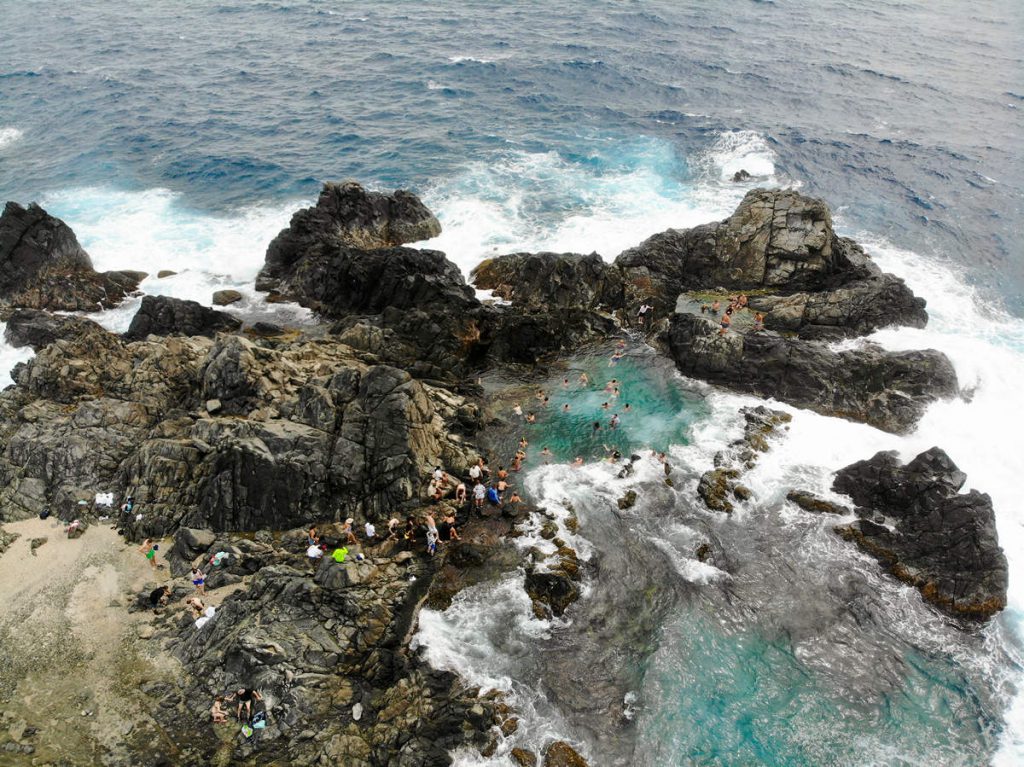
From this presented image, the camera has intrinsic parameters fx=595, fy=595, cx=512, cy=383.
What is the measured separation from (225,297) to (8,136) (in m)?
59.0

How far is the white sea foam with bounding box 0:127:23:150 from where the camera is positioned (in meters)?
78.4

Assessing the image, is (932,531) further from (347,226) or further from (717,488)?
(347,226)

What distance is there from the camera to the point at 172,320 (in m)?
45.2

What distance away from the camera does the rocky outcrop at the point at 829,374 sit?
39.0 meters

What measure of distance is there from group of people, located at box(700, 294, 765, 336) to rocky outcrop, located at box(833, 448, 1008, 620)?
14326 mm

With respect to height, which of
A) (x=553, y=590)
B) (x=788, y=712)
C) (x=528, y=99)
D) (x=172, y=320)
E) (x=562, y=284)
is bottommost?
(x=788, y=712)

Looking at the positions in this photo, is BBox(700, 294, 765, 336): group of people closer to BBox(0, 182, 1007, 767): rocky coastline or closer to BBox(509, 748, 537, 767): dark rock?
BBox(0, 182, 1007, 767): rocky coastline

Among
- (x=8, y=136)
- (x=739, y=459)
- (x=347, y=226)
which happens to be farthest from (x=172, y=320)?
(x=8, y=136)

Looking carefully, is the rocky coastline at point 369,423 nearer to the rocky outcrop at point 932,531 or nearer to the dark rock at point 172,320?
the rocky outcrop at point 932,531

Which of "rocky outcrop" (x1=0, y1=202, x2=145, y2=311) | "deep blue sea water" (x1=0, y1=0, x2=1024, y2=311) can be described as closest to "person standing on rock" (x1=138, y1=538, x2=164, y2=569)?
"rocky outcrop" (x1=0, y1=202, x2=145, y2=311)

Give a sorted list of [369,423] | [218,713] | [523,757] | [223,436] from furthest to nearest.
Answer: [369,423] → [223,436] → [218,713] → [523,757]

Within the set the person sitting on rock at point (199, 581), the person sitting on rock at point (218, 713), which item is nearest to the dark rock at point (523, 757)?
the person sitting on rock at point (218, 713)

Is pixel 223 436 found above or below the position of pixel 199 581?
above

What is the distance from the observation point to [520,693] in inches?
987
